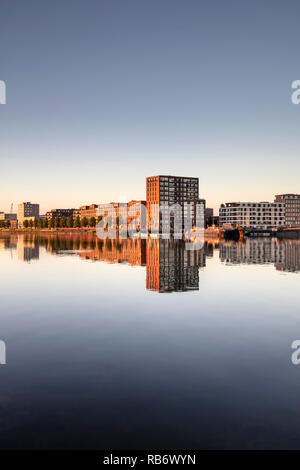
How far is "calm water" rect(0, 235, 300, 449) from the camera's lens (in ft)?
23.8

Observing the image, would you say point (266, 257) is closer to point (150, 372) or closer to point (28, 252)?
point (28, 252)

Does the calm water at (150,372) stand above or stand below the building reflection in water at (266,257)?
above

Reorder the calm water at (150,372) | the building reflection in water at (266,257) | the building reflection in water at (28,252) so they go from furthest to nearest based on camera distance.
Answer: the building reflection in water at (28,252) < the building reflection in water at (266,257) < the calm water at (150,372)

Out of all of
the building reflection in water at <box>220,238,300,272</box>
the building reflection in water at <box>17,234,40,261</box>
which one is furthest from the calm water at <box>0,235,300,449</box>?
the building reflection in water at <box>17,234,40,261</box>

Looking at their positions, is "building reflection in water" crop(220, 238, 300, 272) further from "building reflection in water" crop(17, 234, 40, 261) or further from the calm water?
"building reflection in water" crop(17, 234, 40, 261)

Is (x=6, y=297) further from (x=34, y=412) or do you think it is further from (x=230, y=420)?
(x=230, y=420)

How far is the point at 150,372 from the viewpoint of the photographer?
10.6 m

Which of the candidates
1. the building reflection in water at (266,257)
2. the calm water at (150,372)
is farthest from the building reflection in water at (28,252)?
the calm water at (150,372)

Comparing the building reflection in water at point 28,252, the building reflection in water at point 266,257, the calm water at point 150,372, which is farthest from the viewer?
the building reflection in water at point 28,252

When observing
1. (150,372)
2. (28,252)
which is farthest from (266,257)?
(150,372)

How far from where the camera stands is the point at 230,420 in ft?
25.3

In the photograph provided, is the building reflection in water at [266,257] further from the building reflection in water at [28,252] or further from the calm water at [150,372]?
the building reflection in water at [28,252]

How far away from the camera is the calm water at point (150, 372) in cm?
726
